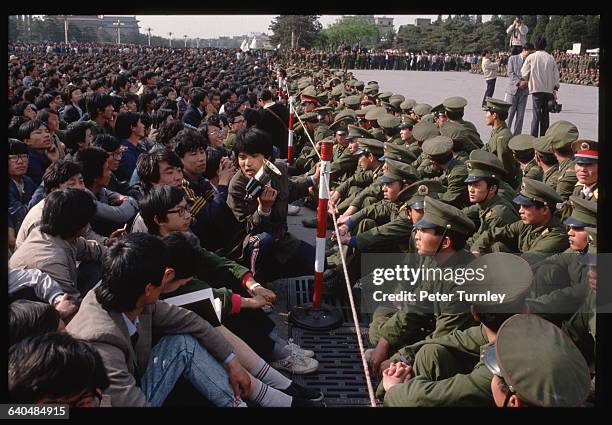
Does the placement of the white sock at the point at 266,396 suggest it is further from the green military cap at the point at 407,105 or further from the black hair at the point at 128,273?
the green military cap at the point at 407,105

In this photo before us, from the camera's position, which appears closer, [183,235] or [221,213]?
[183,235]

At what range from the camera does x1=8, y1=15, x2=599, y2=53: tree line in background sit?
23.7 metres

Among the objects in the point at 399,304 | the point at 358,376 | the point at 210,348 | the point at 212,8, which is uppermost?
the point at 212,8

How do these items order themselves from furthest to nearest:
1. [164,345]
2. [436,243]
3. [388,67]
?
[388,67] → [436,243] → [164,345]

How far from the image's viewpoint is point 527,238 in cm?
401

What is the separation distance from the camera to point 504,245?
4152 millimetres

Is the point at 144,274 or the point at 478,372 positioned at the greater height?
the point at 144,274

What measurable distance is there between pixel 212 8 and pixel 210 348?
1.47m

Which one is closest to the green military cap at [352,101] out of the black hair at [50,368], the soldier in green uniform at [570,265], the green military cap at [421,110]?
the green military cap at [421,110]

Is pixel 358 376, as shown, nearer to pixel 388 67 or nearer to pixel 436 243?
pixel 436 243

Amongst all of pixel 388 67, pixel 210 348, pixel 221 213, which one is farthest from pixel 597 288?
pixel 388 67

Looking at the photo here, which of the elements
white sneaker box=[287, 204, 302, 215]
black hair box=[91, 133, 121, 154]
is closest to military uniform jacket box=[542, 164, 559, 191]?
white sneaker box=[287, 204, 302, 215]

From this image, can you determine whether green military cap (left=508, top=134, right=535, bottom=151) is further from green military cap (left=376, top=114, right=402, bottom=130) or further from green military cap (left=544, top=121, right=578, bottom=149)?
green military cap (left=376, top=114, right=402, bottom=130)

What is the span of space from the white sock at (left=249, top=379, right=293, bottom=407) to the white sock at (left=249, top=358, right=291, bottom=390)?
112mm
